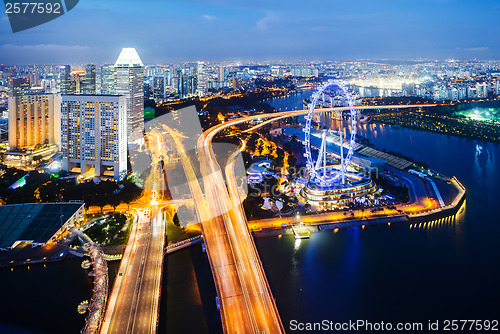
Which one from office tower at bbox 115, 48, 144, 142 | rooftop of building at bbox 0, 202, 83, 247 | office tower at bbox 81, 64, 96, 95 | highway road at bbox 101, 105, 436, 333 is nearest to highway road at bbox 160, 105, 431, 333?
highway road at bbox 101, 105, 436, 333

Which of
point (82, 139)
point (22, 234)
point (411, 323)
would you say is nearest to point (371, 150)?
point (411, 323)

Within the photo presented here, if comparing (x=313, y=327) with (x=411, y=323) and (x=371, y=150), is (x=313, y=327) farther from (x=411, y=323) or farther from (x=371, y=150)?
(x=371, y=150)

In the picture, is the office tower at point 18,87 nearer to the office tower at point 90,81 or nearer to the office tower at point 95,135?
the office tower at point 90,81

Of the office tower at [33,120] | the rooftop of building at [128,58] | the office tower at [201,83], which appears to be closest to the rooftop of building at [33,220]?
the office tower at [33,120]

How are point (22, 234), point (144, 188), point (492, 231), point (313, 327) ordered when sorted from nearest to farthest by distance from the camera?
point (313, 327) < point (22, 234) < point (492, 231) < point (144, 188)

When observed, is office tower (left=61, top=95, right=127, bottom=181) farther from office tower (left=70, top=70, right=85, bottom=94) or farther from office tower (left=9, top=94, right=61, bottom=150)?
office tower (left=70, top=70, right=85, bottom=94)

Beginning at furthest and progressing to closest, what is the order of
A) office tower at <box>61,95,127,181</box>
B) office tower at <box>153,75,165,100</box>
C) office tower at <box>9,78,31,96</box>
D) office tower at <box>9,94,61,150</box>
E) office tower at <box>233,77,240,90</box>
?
office tower at <box>233,77,240,90</box>
office tower at <box>153,75,165,100</box>
office tower at <box>9,78,31,96</box>
office tower at <box>9,94,61,150</box>
office tower at <box>61,95,127,181</box>
